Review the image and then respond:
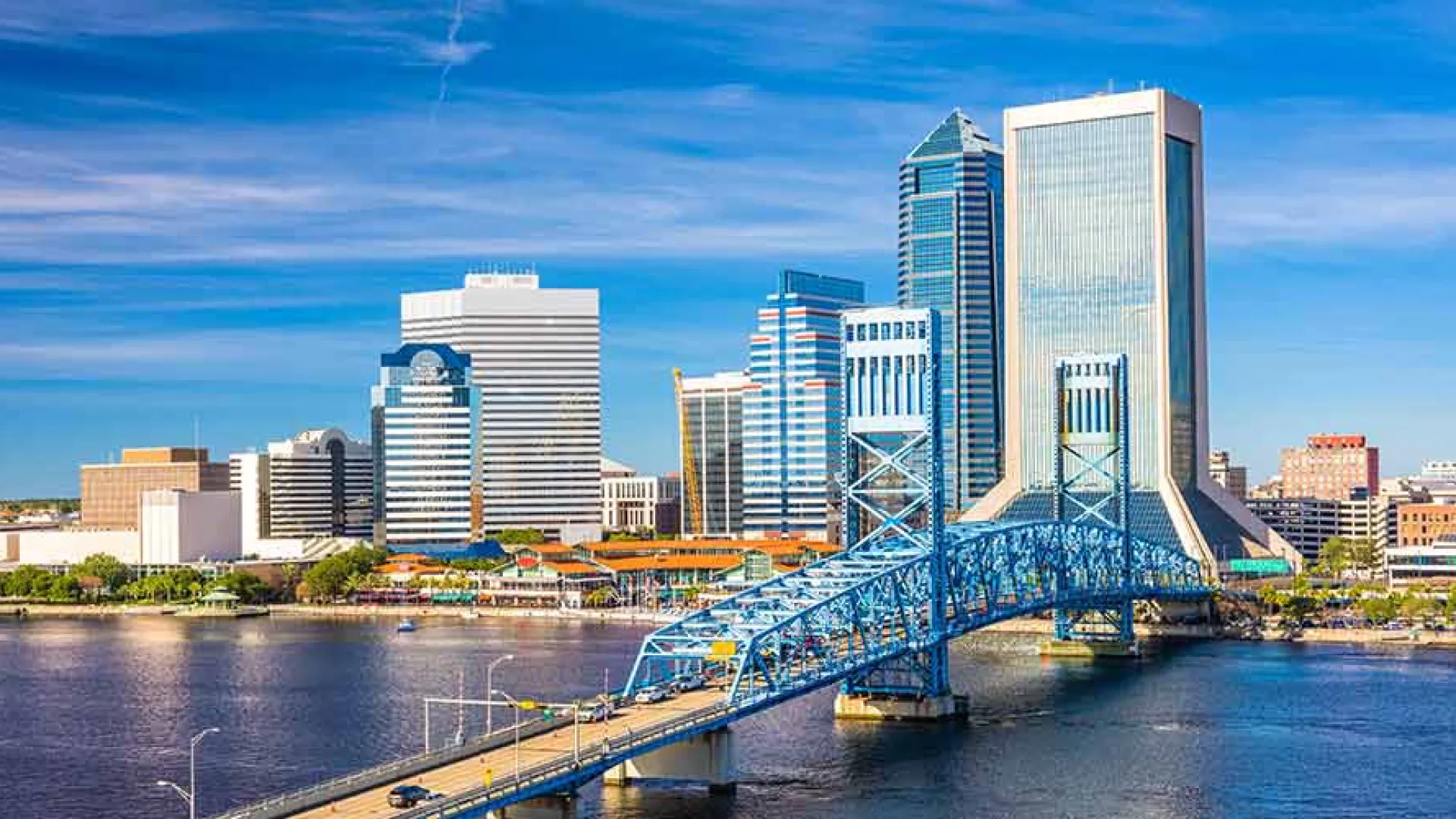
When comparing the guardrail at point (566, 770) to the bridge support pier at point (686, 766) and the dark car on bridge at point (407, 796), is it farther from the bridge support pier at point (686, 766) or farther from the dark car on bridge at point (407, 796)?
the bridge support pier at point (686, 766)

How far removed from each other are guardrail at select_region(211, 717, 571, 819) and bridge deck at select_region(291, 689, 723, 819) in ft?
0.95

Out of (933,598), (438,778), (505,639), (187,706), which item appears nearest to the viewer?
(438,778)

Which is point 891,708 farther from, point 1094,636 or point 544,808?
point 1094,636

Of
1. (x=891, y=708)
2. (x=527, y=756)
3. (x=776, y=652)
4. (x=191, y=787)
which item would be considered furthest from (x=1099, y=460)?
(x=191, y=787)

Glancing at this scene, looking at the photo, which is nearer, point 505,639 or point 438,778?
point 438,778

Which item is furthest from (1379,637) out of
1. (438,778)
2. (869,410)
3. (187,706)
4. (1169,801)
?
(438,778)

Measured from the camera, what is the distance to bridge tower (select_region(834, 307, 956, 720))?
111 meters

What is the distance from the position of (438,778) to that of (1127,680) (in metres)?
72.0

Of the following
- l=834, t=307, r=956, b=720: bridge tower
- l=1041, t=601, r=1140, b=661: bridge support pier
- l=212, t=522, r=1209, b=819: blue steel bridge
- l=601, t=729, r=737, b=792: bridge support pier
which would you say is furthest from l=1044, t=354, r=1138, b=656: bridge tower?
l=601, t=729, r=737, b=792: bridge support pier

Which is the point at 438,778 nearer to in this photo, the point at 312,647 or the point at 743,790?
the point at 743,790

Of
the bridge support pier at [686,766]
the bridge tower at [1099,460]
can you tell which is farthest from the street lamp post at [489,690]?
the bridge tower at [1099,460]

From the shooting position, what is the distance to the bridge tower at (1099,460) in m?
157

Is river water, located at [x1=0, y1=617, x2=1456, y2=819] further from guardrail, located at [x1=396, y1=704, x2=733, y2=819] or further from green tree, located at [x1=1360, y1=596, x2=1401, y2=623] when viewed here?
green tree, located at [x1=1360, y1=596, x2=1401, y2=623]

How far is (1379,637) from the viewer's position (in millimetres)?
169625
